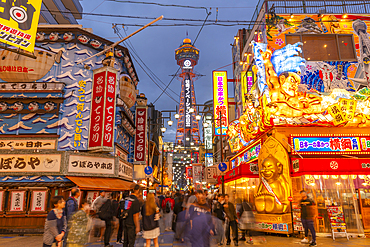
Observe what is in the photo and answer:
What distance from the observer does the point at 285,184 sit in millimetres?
13820

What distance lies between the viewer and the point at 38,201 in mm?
15102

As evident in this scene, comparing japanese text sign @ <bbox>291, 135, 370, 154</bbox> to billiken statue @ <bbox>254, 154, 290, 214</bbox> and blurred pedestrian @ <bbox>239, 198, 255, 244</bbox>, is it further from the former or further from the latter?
blurred pedestrian @ <bbox>239, 198, 255, 244</bbox>

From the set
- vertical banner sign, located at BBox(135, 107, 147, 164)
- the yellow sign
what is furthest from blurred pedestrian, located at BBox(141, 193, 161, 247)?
vertical banner sign, located at BBox(135, 107, 147, 164)

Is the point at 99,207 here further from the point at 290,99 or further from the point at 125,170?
the point at 290,99

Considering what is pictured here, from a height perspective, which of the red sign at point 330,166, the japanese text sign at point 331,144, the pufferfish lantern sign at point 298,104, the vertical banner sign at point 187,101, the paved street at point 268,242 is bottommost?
the paved street at point 268,242

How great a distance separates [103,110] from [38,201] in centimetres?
605

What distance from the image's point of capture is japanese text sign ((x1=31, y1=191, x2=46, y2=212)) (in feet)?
49.1

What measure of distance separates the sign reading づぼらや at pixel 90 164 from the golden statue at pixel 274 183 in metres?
9.20

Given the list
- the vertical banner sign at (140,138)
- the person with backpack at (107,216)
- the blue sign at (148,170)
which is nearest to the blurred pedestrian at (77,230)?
the person with backpack at (107,216)

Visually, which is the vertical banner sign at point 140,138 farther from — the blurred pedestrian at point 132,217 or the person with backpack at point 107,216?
the blurred pedestrian at point 132,217

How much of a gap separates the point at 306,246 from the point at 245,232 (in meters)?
2.56

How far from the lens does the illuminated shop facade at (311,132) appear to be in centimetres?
1327

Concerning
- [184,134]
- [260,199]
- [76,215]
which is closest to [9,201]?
[76,215]

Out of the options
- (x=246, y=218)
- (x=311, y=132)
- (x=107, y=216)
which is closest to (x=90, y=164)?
(x=107, y=216)
